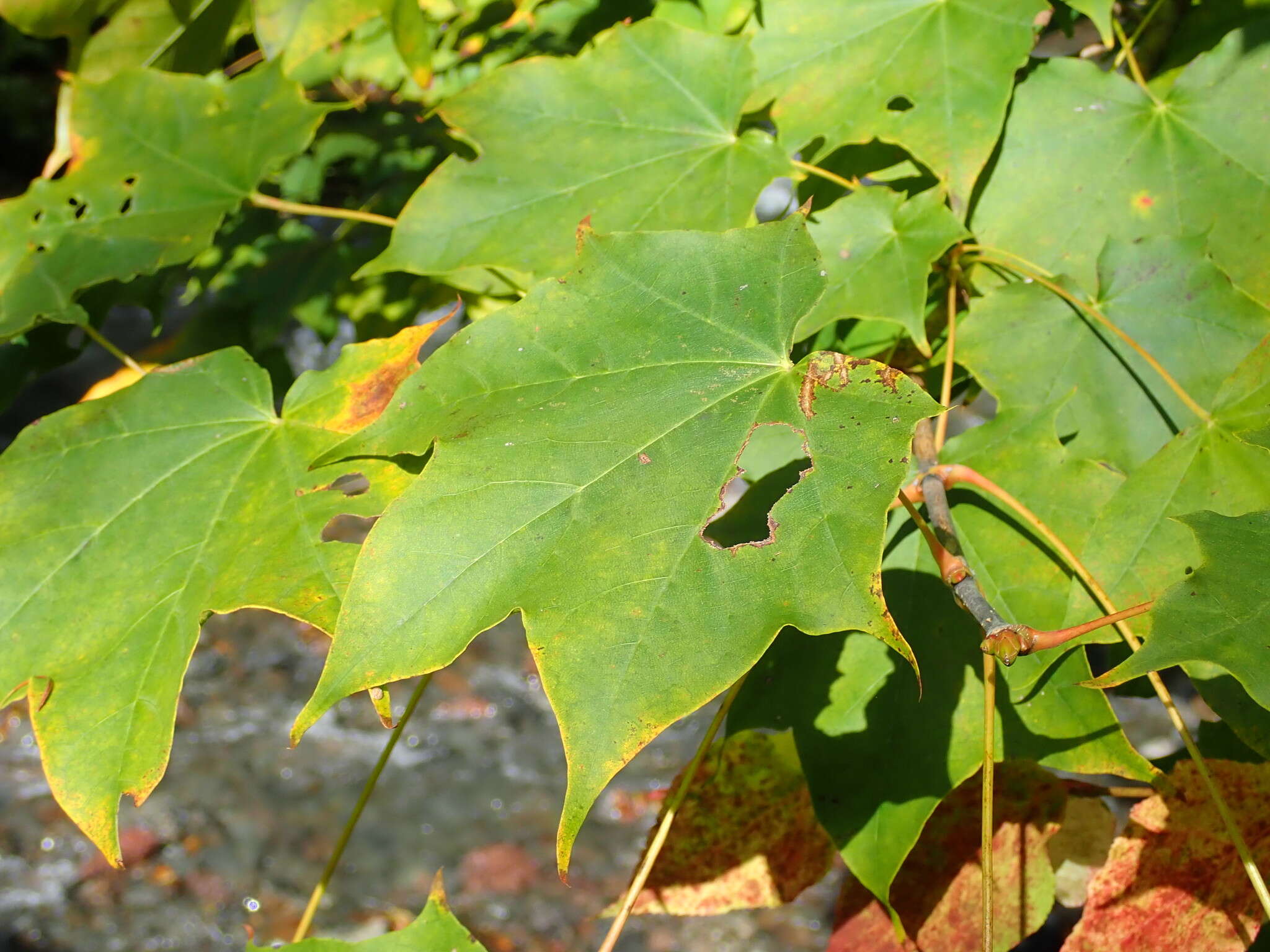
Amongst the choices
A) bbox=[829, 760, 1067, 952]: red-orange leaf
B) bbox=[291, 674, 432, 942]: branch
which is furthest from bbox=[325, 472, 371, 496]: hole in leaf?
bbox=[829, 760, 1067, 952]: red-orange leaf

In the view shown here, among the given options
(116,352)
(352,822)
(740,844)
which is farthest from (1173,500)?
(116,352)

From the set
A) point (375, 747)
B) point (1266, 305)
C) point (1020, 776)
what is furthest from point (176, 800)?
point (1266, 305)

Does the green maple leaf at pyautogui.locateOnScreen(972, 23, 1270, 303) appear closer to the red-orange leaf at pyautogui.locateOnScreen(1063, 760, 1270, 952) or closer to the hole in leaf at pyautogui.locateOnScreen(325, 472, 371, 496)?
the red-orange leaf at pyautogui.locateOnScreen(1063, 760, 1270, 952)

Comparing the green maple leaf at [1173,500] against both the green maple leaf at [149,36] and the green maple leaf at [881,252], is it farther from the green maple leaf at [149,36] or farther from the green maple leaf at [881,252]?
the green maple leaf at [149,36]

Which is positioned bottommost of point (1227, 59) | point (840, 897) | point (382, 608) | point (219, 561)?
point (840, 897)

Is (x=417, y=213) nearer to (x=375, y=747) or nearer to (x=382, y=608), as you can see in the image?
(x=382, y=608)

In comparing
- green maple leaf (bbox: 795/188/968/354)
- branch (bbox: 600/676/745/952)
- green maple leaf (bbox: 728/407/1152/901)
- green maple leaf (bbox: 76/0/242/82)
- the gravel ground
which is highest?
green maple leaf (bbox: 76/0/242/82)
